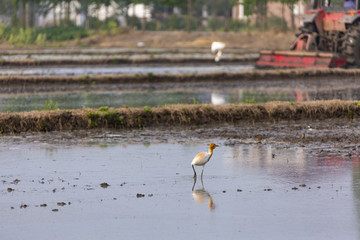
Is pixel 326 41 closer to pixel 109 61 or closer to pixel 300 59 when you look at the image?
pixel 300 59

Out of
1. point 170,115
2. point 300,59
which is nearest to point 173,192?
point 170,115

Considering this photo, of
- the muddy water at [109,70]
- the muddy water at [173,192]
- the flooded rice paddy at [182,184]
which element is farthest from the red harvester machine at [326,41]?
the muddy water at [173,192]

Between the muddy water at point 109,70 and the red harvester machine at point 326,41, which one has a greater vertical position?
the red harvester machine at point 326,41

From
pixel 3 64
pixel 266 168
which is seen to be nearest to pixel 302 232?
pixel 266 168

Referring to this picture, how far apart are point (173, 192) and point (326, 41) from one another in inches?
833

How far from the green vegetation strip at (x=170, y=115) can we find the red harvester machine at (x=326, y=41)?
10.9m

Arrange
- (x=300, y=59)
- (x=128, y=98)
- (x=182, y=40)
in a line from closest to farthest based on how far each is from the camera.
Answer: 1. (x=128, y=98)
2. (x=300, y=59)
3. (x=182, y=40)

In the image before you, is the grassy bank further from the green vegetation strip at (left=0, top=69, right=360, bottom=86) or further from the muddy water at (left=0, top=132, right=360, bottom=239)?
the muddy water at (left=0, top=132, right=360, bottom=239)

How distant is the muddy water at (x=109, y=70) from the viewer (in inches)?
1100

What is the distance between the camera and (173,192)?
8969mm

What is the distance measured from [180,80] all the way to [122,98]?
576cm

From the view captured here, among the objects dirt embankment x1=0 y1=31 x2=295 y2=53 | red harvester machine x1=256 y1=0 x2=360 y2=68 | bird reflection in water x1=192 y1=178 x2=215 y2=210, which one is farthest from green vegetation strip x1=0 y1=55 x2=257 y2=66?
bird reflection in water x1=192 y1=178 x2=215 y2=210

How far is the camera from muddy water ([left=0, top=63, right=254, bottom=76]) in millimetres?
27944

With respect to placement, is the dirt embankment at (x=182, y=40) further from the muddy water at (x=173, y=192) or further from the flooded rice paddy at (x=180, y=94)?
the muddy water at (x=173, y=192)
